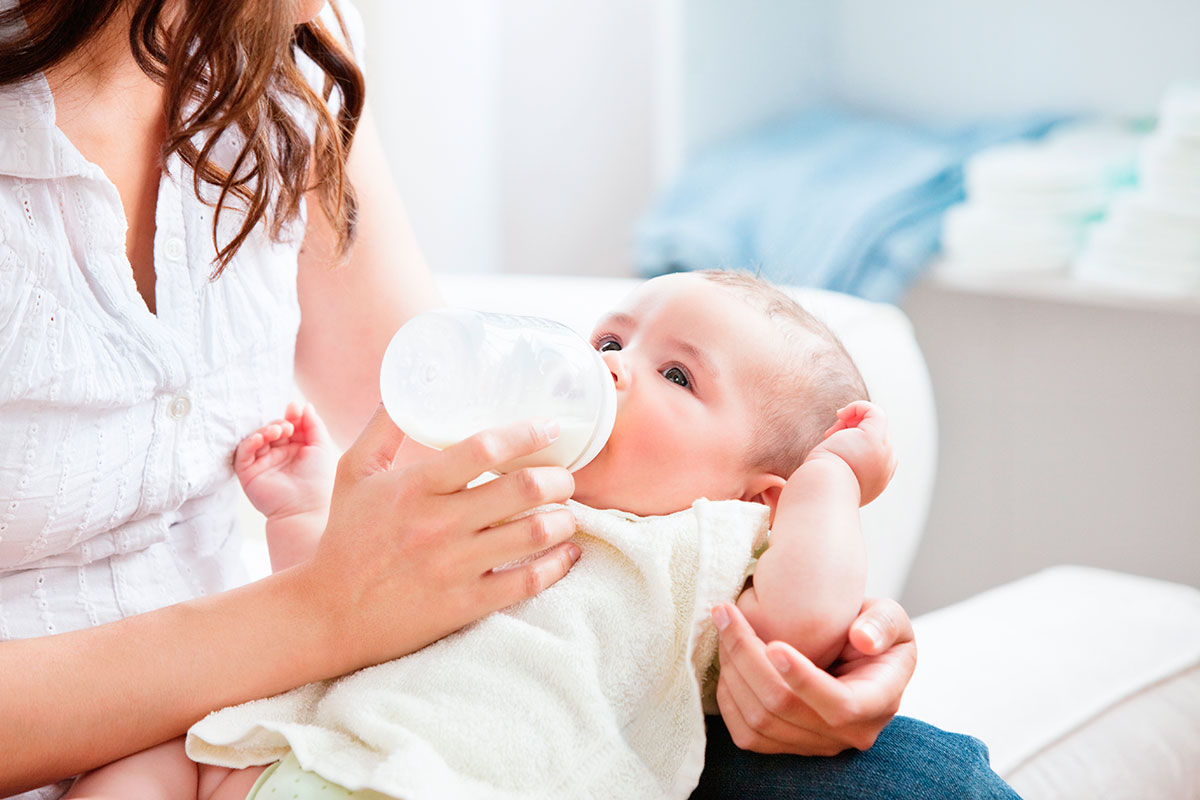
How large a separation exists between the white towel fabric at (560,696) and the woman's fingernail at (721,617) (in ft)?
0.10

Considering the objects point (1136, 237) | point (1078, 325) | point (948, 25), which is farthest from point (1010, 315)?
point (948, 25)

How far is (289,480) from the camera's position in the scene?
3.51 feet

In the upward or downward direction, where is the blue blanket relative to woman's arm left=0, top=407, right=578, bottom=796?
downward

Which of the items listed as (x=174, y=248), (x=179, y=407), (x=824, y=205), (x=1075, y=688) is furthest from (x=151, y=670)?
(x=824, y=205)

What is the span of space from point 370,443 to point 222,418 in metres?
0.24

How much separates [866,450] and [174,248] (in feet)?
1.76

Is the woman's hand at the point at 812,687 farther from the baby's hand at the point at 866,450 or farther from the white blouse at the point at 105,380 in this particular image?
the white blouse at the point at 105,380

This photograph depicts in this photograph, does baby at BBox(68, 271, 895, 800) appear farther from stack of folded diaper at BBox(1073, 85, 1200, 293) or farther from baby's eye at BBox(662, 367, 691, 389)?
stack of folded diaper at BBox(1073, 85, 1200, 293)

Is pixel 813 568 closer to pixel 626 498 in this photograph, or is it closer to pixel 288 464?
pixel 626 498

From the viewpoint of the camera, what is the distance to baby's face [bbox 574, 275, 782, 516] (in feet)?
2.93

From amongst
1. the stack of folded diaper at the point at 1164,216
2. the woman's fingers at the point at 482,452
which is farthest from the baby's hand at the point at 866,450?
the stack of folded diaper at the point at 1164,216

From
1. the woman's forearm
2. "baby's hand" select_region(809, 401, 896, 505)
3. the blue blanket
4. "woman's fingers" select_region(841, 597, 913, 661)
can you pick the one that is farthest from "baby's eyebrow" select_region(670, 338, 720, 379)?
the blue blanket

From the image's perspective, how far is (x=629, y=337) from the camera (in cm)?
97

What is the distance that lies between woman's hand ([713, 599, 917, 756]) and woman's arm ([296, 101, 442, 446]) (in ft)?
1.71
